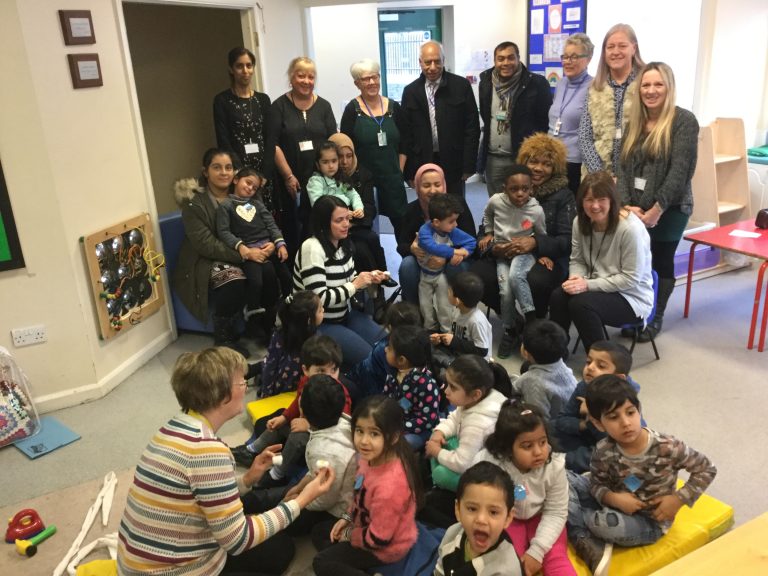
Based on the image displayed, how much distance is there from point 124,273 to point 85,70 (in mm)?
1090

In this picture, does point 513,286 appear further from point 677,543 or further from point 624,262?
point 677,543

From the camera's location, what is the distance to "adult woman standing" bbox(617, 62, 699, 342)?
3.53 m

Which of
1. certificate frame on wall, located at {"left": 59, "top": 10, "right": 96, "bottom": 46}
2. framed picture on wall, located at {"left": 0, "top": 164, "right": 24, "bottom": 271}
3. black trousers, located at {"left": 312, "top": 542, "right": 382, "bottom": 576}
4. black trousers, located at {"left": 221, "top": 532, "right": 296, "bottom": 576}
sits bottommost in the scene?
black trousers, located at {"left": 221, "top": 532, "right": 296, "bottom": 576}

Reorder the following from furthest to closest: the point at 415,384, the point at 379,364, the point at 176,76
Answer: the point at 176,76 < the point at 379,364 < the point at 415,384

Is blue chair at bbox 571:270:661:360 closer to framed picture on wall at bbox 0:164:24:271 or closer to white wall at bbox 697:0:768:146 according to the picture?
white wall at bbox 697:0:768:146

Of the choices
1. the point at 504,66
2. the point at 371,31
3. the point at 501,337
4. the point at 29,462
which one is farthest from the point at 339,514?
the point at 371,31

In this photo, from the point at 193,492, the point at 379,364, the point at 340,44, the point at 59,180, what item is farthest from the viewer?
the point at 340,44

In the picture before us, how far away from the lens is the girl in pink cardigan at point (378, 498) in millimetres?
1983

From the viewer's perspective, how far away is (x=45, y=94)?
125 inches

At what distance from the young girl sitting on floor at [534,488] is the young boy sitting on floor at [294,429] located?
691mm

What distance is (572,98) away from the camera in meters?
4.07

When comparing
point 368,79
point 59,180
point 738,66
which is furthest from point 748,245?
point 59,180

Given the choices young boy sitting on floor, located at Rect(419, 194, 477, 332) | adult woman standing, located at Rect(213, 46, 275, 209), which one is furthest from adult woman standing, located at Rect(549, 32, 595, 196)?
adult woman standing, located at Rect(213, 46, 275, 209)

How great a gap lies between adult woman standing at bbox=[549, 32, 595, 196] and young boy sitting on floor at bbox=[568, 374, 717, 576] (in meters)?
2.31
